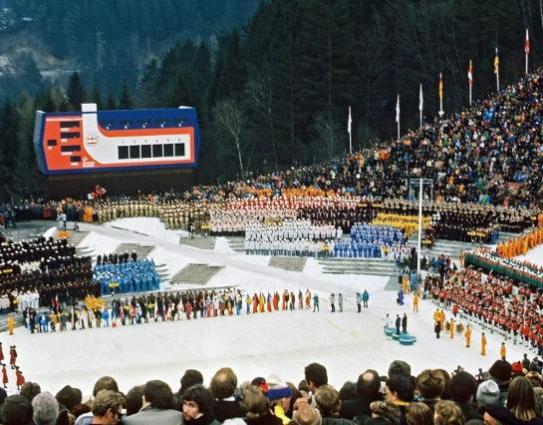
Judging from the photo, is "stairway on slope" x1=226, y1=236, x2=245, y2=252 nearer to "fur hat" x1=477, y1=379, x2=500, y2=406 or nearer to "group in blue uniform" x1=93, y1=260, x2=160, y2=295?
"group in blue uniform" x1=93, y1=260, x2=160, y2=295

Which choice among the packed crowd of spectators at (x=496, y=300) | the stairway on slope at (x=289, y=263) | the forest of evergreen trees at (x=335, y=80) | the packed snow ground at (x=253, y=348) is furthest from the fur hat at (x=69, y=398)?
the forest of evergreen trees at (x=335, y=80)

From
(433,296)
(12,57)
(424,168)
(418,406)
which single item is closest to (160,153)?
(424,168)

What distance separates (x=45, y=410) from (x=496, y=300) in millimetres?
23523

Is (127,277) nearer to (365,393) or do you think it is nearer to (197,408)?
(365,393)

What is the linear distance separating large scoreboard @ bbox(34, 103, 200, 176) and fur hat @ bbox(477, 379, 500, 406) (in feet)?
149

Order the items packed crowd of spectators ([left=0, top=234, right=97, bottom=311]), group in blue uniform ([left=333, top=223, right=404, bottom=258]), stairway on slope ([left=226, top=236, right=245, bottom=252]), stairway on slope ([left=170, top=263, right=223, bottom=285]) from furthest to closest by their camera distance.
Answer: stairway on slope ([left=226, top=236, right=245, bottom=252]), group in blue uniform ([left=333, top=223, right=404, bottom=258]), stairway on slope ([left=170, top=263, right=223, bottom=285]), packed crowd of spectators ([left=0, top=234, right=97, bottom=311])

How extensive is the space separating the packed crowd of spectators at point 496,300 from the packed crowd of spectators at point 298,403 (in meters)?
17.9

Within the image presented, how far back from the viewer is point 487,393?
9.15 meters

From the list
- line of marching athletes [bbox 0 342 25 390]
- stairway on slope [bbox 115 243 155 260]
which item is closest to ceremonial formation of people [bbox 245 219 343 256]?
stairway on slope [bbox 115 243 155 260]

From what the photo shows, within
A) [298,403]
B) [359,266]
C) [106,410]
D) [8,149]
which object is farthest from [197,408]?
[8,149]

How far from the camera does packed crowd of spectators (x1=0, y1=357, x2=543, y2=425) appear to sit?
26.5ft

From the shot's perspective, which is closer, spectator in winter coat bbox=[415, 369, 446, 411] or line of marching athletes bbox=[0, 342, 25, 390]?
spectator in winter coat bbox=[415, 369, 446, 411]

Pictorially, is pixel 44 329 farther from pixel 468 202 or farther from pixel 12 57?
pixel 12 57

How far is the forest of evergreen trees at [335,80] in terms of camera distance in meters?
70.6
